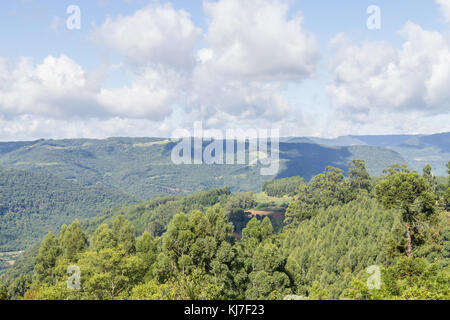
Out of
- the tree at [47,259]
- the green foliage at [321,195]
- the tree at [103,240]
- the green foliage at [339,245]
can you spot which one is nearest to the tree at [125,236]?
the tree at [103,240]

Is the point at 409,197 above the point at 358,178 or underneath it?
above

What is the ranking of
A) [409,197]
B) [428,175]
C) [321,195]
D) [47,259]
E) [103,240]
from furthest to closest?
[321,195] < [428,175] < [47,259] < [103,240] < [409,197]

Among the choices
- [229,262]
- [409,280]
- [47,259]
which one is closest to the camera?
[409,280]

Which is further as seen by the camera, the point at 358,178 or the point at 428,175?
the point at 358,178

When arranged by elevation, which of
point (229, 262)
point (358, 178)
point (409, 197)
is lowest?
point (229, 262)

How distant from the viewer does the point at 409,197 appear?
45188 mm

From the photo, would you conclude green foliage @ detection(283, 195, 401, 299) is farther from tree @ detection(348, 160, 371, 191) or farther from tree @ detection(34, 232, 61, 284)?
tree @ detection(34, 232, 61, 284)

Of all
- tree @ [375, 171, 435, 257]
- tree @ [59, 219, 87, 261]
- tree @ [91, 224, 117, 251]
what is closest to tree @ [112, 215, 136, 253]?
tree @ [91, 224, 117, 251]

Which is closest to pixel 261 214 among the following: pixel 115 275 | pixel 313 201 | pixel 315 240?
pixel 313 201

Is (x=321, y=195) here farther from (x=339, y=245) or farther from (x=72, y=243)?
(x=72, y=243)

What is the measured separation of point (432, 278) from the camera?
30.3 metres

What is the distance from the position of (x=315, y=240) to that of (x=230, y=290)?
180 ft

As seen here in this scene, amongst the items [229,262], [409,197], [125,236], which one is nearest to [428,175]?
[409,197]
